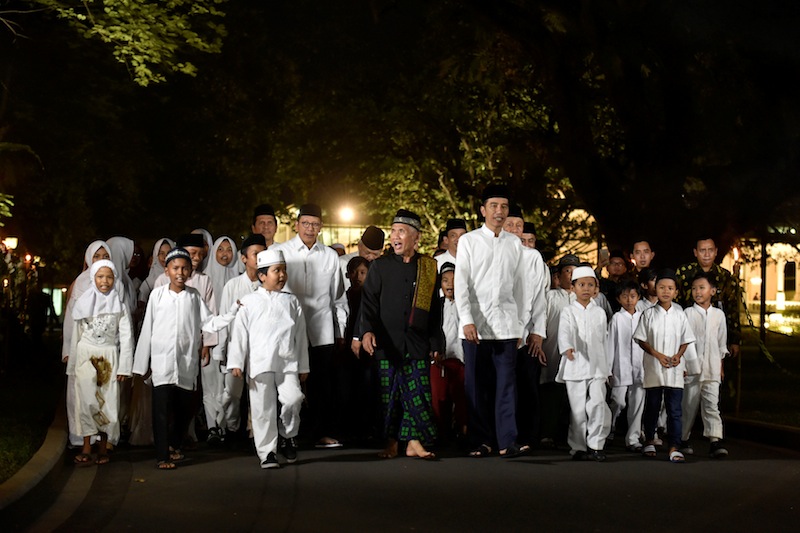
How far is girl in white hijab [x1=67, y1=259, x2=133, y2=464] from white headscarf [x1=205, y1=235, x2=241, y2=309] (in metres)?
2.45

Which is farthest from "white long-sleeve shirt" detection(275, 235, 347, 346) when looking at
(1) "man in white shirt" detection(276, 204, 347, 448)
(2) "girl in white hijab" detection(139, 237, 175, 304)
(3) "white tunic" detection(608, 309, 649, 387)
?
(3) "white tunic" detection(608, 309, 649, 387)

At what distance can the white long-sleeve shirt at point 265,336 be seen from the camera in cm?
1130

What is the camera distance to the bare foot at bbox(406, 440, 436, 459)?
1159 centimetres

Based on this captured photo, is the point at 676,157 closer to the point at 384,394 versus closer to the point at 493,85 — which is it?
the point at 493,85

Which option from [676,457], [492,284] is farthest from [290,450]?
[676,457]

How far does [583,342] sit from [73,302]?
467 cm

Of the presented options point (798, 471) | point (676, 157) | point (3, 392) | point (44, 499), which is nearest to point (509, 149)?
point (676, 157)

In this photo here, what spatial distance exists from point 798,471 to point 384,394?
3.58 metres

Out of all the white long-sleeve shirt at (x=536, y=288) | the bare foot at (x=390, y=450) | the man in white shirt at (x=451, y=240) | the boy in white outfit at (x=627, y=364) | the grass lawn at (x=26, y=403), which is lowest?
the grass lawn at (x=26, y=403)

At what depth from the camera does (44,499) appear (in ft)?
31.4

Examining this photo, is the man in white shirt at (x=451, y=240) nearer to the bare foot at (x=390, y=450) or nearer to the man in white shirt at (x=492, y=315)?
the man in white shirt at (x=492, y=315)

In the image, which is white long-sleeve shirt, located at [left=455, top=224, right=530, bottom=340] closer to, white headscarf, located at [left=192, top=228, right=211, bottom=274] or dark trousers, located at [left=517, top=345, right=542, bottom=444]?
dark trousers, located at [left=517, top=345, right=542, bottom=444]

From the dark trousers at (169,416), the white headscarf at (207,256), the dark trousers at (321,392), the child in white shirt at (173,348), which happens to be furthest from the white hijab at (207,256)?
the dark trousers at (169,416)

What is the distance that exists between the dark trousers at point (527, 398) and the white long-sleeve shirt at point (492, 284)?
655mm
